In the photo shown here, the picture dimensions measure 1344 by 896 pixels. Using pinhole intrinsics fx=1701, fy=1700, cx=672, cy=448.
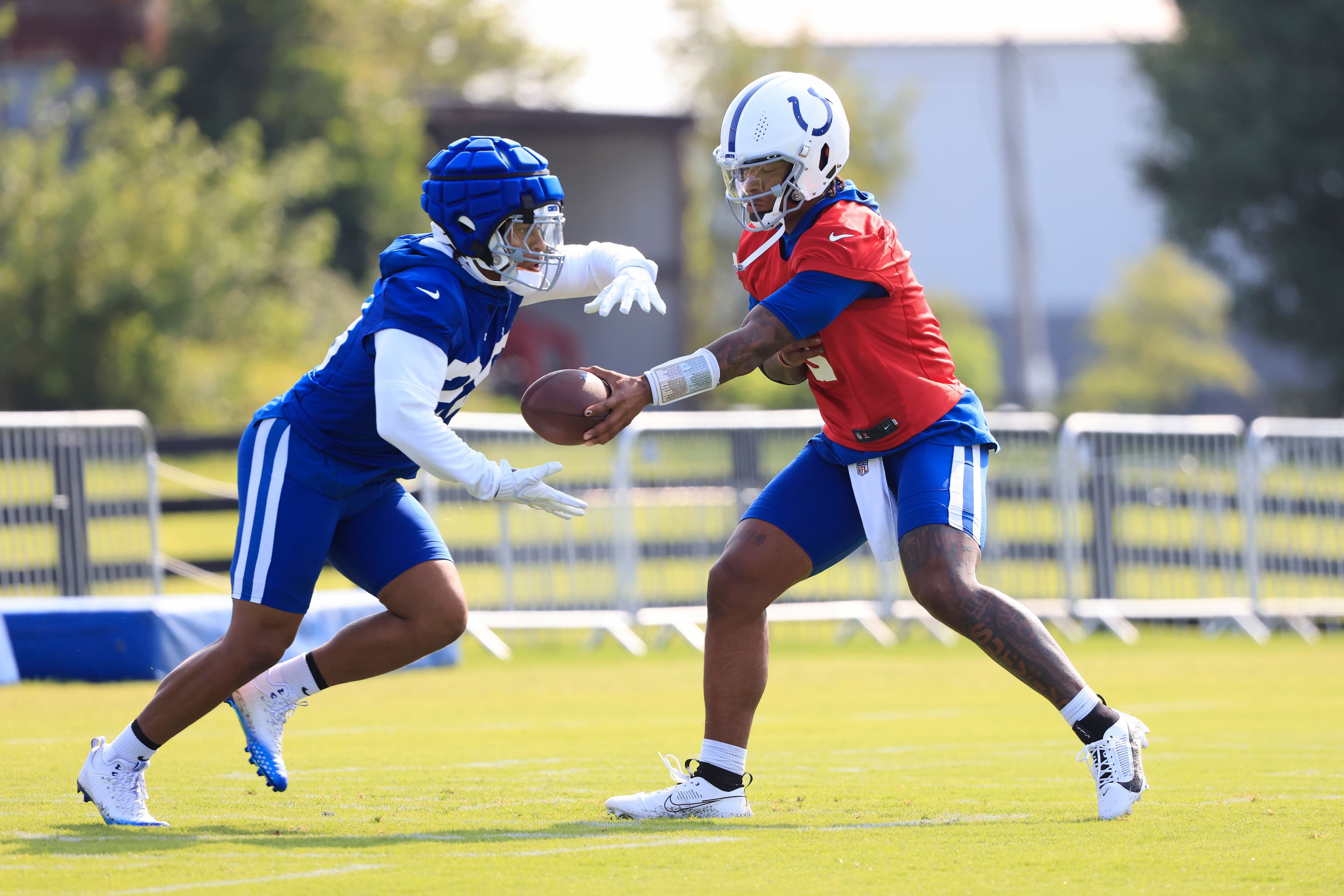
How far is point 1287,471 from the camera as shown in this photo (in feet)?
47.5

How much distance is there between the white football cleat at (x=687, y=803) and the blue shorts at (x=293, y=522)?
39.3 inches

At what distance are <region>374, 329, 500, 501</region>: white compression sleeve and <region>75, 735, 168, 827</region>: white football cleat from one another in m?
1.27

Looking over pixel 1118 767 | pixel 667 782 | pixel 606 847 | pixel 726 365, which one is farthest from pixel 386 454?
pixel 1118 767

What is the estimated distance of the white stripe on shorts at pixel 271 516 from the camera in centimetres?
503

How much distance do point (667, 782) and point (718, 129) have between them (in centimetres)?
3678

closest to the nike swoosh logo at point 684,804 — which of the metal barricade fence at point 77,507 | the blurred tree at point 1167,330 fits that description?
the metal barricade fence at point 77,507

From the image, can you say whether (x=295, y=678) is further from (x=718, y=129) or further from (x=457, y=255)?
(x=718, y=129)

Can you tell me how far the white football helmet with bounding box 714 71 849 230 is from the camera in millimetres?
5344

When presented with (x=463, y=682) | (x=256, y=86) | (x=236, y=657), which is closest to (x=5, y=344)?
(x=256, y=86)

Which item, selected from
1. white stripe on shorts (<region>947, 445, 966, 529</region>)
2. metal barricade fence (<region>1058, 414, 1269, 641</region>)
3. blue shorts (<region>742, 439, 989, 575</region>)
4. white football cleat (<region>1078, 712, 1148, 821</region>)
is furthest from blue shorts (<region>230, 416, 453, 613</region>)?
metal barricade fence (<region>1058, 414, 1269, 641</region>)

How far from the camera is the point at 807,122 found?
5359mm

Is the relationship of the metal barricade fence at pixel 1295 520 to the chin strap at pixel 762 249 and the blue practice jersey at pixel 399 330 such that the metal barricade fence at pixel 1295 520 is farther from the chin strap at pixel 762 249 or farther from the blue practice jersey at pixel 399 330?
the blue practice jersey at pixel 399 330

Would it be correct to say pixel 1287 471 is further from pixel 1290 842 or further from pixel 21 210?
pixel 21 210

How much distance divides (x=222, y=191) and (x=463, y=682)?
15.7m
